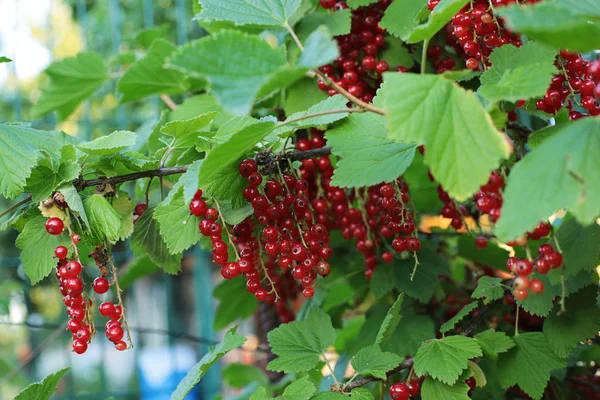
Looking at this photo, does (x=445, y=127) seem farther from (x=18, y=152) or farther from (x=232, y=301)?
(x=232, y=301)

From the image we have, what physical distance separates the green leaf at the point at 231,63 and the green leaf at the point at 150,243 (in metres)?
0.38

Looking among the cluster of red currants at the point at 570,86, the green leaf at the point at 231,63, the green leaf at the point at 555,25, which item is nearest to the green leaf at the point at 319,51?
the green leaf at the point at 231,63

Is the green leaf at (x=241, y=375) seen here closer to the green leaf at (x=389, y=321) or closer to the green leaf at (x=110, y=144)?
the green leaf at (x=389, y=321)

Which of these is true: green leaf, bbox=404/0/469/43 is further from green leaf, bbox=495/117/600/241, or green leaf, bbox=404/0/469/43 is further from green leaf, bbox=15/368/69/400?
green leaf, bbox=15/368/69/400

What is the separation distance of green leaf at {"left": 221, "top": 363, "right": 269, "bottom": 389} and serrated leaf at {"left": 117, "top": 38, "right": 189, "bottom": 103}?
853 millimetres

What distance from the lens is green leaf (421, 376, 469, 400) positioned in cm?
75

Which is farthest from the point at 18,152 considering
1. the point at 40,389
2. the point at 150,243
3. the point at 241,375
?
the point at 241,375

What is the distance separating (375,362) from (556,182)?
38 centimetres

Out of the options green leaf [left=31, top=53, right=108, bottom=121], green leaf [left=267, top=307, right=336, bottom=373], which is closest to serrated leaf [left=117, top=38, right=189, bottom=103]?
green leaf [left=31, top=53, right=108, bottom=121]

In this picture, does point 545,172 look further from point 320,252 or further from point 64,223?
point 64,223

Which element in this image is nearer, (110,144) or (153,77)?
(110,144)

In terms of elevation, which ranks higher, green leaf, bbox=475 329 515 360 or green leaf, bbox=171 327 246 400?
green leaf, bbox=171 327 246 400

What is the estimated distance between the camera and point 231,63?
1.72 ft

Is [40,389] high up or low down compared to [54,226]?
down
